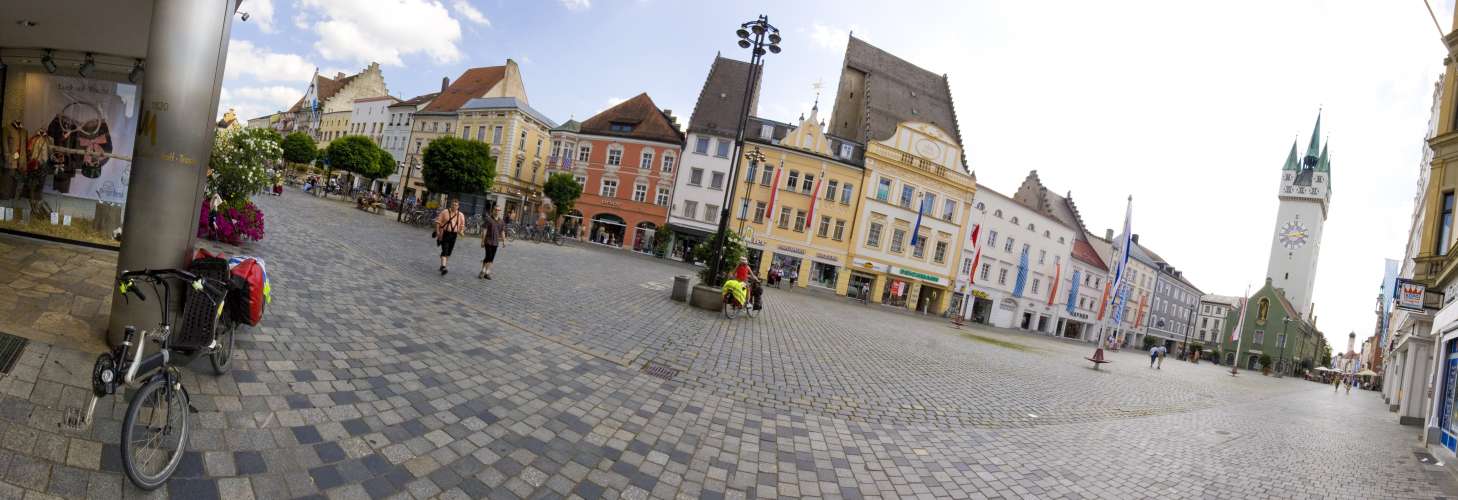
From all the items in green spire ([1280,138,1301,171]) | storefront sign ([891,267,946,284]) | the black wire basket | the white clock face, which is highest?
green spire ([1280,138,1301,171])

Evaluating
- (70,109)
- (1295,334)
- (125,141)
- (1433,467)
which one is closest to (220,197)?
(125,141)

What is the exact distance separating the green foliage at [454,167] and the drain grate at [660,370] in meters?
25.9

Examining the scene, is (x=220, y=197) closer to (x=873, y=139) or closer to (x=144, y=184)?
(x=144, y=184)

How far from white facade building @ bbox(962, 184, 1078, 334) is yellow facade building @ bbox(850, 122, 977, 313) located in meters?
2.11

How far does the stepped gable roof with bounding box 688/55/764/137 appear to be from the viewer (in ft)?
132

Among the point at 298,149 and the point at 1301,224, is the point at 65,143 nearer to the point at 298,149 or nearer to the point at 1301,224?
the point at 298,149

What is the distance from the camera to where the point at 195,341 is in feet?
11.7

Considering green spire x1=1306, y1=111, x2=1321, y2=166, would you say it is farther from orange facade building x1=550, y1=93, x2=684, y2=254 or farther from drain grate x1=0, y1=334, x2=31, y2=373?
drain grate x1=0, y1=334, x2=31, y2=373

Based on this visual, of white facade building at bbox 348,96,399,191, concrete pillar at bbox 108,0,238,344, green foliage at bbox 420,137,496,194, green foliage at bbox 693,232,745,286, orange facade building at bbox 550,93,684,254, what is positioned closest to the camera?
concrete pillar at bbox 108,0,238,344

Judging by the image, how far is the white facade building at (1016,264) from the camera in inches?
1682

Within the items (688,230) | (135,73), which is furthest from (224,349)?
(688,230)

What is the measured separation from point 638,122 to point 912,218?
2151 cm

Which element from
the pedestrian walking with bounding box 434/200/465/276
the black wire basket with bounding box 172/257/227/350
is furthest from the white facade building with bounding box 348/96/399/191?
the black wire basket with bounding box 172/257/227/350

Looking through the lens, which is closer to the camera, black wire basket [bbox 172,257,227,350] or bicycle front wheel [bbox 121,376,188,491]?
bicycle front wheel [bbox 121,376,188,491]
